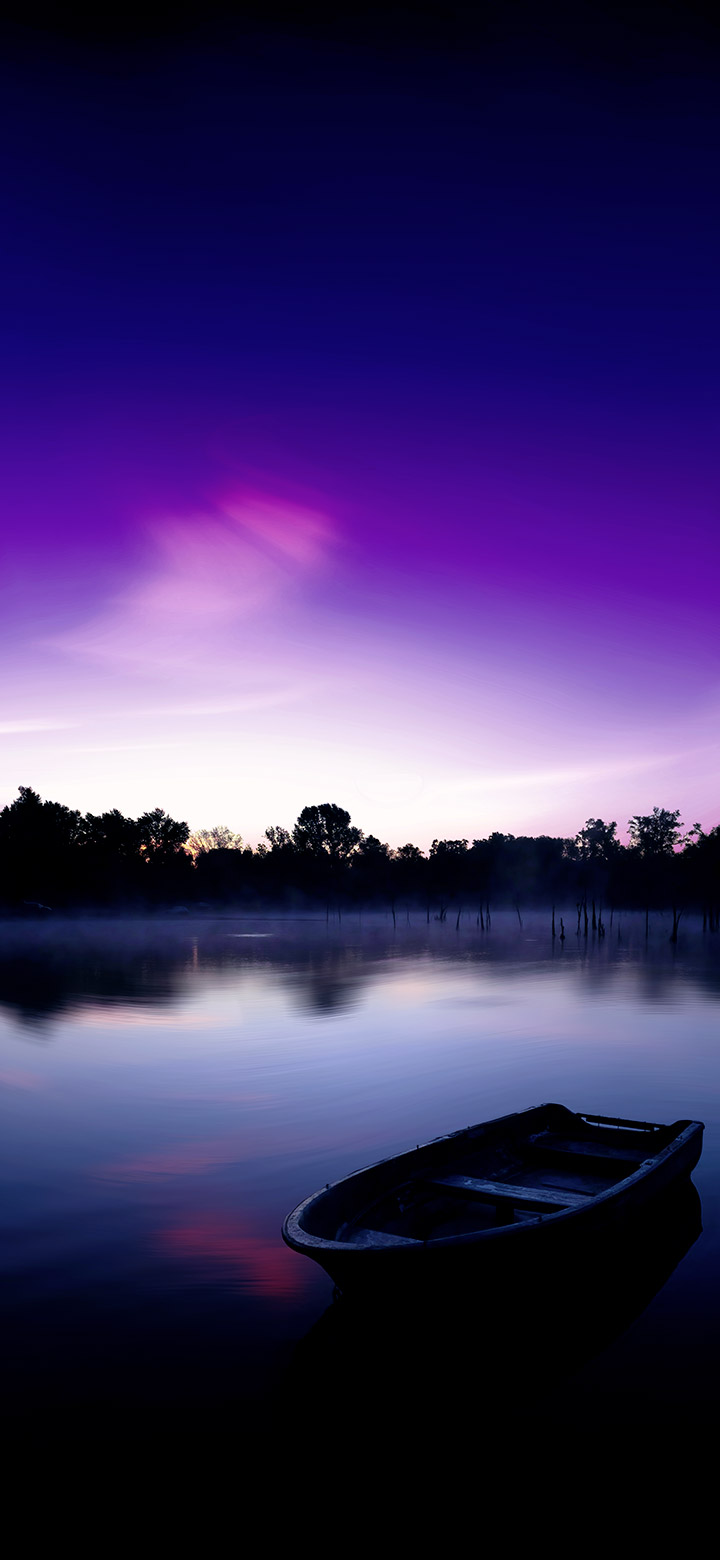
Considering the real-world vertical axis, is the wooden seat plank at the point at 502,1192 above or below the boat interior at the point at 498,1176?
above

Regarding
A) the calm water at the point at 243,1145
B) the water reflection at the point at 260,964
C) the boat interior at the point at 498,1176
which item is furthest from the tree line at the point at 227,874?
the boat interior at the point at 498,1176

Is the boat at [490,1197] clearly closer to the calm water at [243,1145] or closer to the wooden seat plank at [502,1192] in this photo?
the wooden seat plank at [502,1192]

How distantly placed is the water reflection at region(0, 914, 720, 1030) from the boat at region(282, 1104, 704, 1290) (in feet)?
84.4

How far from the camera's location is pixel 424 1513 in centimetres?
661

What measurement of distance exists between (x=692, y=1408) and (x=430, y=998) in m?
40.7

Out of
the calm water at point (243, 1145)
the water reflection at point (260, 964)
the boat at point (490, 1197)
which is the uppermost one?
the boat at point (490, 1197)

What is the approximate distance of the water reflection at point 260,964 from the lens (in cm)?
4525

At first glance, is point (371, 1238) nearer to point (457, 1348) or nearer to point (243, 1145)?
point (457, 1348)

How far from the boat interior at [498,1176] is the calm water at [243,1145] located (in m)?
1.20

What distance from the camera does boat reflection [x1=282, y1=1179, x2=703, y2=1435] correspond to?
7.80m

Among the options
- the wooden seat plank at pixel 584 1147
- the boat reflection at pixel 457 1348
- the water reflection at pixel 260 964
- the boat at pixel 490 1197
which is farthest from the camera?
the water reflection at pixel 260 964

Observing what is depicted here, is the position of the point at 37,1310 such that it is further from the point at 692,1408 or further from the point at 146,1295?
the point at 692,1408

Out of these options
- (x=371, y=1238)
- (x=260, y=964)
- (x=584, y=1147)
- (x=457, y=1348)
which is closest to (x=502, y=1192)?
(x=457, y=1348)

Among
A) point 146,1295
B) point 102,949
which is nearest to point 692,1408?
point 146,1295
